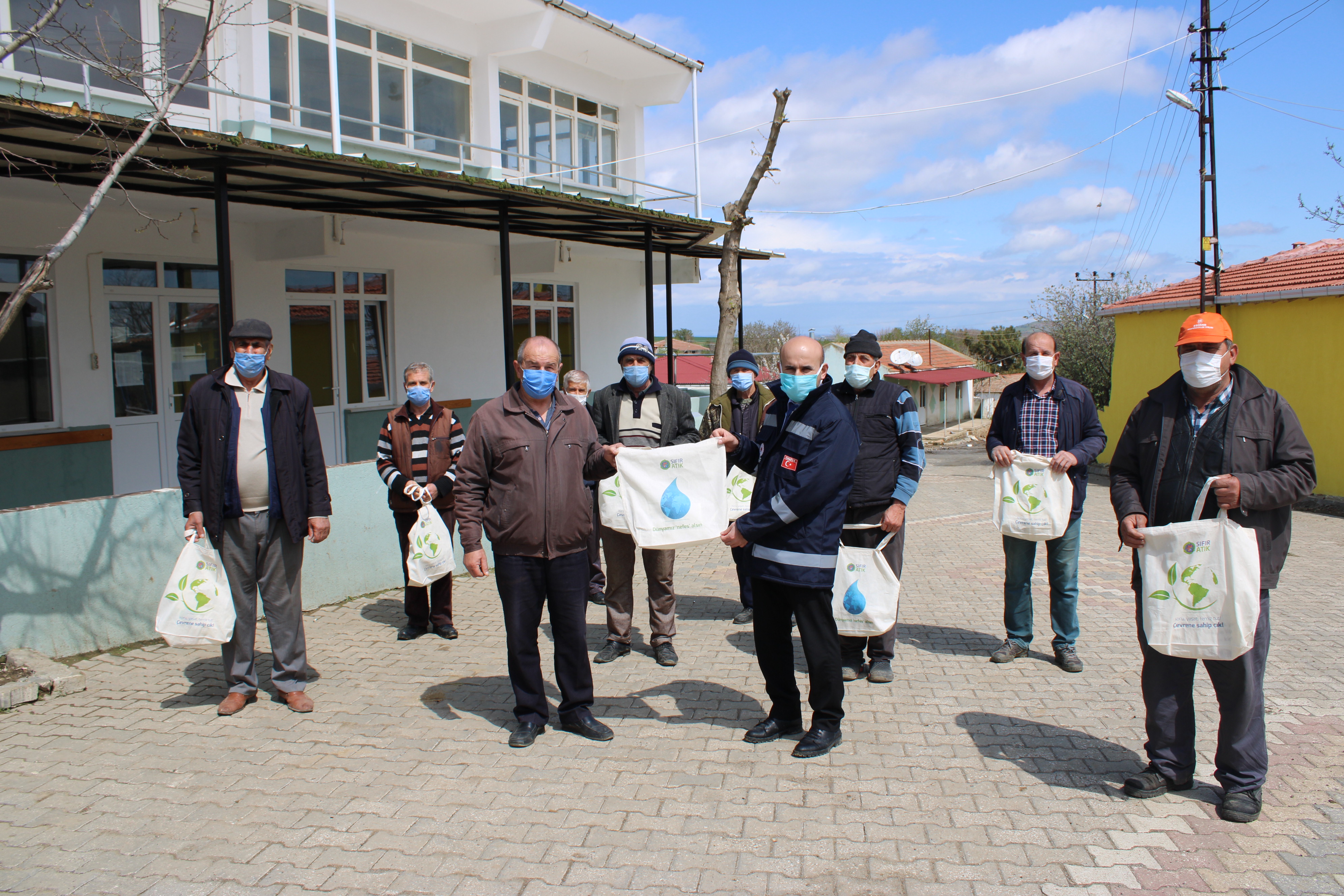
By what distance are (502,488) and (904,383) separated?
4146cm

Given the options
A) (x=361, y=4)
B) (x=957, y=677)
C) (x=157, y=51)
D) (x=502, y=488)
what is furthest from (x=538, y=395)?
(x=361, y=4)

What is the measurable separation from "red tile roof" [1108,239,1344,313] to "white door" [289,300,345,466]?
49.4ft

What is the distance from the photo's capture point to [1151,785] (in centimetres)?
389

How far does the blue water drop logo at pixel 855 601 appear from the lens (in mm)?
5176

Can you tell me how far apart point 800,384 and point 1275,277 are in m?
16.1

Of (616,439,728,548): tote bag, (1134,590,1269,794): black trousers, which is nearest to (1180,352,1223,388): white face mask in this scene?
(1134,590,1269,794): black trousers

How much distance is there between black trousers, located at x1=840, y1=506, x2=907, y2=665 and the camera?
5.35 meters

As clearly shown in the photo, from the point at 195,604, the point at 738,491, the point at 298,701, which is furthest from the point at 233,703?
the point at 738,491

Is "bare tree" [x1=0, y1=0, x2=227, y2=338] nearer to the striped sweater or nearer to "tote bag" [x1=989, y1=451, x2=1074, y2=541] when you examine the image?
the striped sweater

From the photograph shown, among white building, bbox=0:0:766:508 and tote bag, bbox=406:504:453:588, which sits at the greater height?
white building, bbox=0:0:766:508

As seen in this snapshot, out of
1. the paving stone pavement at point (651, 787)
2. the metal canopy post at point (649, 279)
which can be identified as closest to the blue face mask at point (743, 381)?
the paving stone pavement at point (651, 787)

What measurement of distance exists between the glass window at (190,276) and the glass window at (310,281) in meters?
1.01

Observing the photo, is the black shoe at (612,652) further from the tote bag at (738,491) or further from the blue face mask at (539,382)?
the blue face mask at (539,382)

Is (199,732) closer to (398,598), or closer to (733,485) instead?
(398,598)
